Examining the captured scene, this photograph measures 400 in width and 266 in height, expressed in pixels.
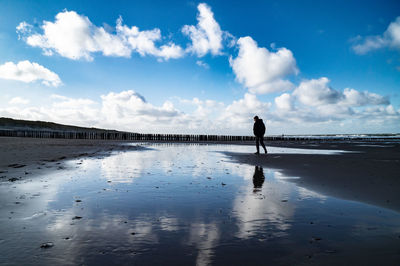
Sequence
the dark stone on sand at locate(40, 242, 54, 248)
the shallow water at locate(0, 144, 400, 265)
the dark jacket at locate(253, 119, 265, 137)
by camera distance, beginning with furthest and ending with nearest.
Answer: the dark jacket at locate(253, 119, 265, 137) → the dark stone on sand at locate(40, 242, 54, 248) → the shallow water at locate(0, 144, 400, 265)

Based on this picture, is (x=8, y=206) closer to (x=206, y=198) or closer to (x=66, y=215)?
(x=66, y=215)

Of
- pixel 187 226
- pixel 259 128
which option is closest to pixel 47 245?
pixel 187 226

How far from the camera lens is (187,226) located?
4184 mm

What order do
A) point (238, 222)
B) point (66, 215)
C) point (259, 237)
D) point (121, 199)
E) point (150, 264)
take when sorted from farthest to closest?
point (121, 199), point (66, 215), point (238, 222), point (259, 237), point (150, 264)

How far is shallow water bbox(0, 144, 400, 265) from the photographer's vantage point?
123 inches

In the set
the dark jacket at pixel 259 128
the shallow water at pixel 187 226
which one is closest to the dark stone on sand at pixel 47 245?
the shallow water at pixel 187 226

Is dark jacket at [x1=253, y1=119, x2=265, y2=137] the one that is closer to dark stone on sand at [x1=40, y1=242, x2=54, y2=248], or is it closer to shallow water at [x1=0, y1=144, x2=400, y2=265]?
shallow water at [x1=0, y1=144, x2=400, y2=265]

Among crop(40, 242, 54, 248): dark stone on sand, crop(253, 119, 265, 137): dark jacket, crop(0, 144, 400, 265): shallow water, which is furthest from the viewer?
crop(253, 119, 265, 137): dark jacket

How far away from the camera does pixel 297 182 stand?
27.7ft

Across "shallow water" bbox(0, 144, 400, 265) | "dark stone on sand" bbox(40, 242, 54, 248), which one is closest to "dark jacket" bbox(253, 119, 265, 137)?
"shallow water" bbox(0, 144, 400, 265)

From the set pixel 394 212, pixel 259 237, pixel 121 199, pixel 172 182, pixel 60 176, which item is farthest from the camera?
pixel 60 176

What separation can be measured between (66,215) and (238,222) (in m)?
3.29

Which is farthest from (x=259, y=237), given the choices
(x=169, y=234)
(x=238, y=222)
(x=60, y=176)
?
(x=60, y=176)

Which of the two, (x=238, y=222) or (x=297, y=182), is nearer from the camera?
(x=238, y=222)
